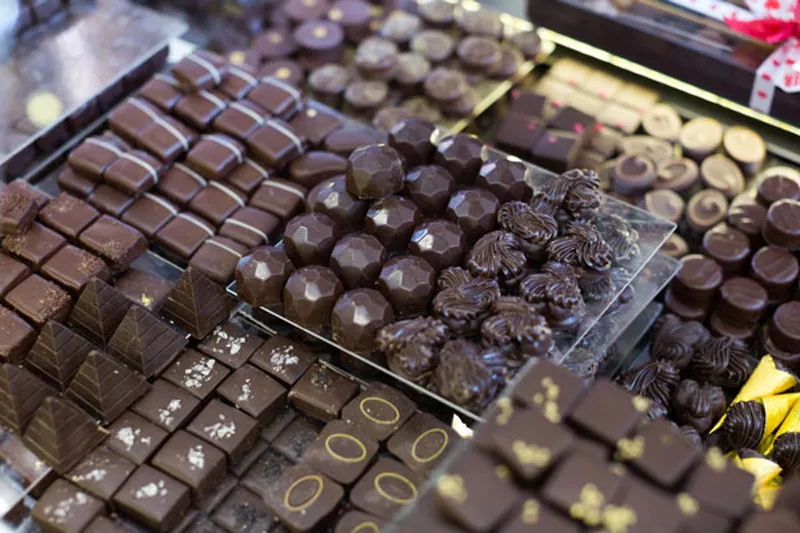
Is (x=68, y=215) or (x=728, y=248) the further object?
(x=728, y=248)

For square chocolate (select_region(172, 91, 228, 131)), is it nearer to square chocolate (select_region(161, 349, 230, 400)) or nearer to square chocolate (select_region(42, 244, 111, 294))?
square chocolate (select_region(42, 244, 111, 294))

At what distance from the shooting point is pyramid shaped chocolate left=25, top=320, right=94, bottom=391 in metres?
2.97

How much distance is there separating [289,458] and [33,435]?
82 centimetres

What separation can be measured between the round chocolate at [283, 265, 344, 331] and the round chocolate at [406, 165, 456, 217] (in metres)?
0.43

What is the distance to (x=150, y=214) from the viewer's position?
357 cm

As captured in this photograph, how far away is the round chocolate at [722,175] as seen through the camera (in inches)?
156

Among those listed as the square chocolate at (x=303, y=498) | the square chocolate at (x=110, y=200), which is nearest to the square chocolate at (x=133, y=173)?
the square chocolate at (x=110, y=200)

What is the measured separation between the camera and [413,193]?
10.5 feet

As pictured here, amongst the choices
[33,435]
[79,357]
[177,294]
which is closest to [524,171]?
[177,294]

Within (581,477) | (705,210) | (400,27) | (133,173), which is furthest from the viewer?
(400,27)

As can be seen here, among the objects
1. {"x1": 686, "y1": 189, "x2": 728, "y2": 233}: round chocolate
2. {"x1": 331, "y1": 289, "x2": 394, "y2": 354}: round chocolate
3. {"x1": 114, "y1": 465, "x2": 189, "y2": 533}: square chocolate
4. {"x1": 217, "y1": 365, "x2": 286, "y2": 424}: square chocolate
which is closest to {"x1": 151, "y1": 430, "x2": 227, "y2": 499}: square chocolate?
{"x1": 114, "y1": 465, "x2": 189, "y2": 533}: square chocolate

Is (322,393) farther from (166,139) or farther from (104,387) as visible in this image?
(166,139)

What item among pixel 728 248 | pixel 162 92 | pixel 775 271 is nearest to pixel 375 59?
pixel 162 92

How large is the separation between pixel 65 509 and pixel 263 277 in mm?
977
